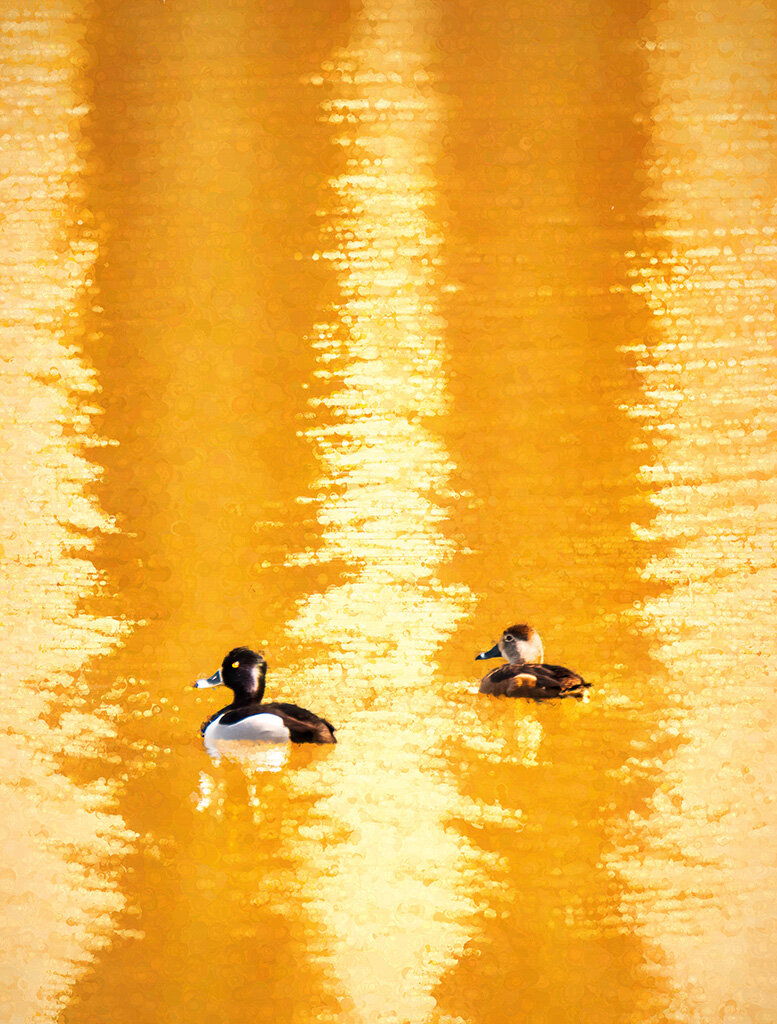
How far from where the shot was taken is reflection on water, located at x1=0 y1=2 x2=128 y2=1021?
1.00 m

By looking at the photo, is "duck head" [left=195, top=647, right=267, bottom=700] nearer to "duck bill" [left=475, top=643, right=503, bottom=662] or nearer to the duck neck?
the duck neck

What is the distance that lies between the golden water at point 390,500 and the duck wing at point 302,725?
15 mm

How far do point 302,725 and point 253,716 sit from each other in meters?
0.06

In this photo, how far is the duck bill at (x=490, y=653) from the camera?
1.00 meters

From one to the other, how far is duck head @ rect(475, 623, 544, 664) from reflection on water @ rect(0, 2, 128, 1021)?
446 mm

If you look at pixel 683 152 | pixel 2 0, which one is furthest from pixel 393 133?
pixel 2 0

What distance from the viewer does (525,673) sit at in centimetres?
100

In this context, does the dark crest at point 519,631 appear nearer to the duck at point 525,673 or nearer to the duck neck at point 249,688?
the duck at point 525,673

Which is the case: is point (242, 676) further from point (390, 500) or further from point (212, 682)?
point (390, 500)

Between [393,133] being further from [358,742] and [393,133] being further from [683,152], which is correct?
[358,742]

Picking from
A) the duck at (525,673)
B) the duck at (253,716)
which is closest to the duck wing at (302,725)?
the duck at (253,716)

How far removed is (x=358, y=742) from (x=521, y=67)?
0.81 m

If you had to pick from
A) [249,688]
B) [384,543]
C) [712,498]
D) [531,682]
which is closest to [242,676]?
[249,688]

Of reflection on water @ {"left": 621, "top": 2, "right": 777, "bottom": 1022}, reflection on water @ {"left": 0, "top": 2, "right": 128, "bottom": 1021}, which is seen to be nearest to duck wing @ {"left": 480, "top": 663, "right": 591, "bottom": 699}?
reflection on water @ {"left": 621, "top": 2, "right": 777, "bottom": 1022}
